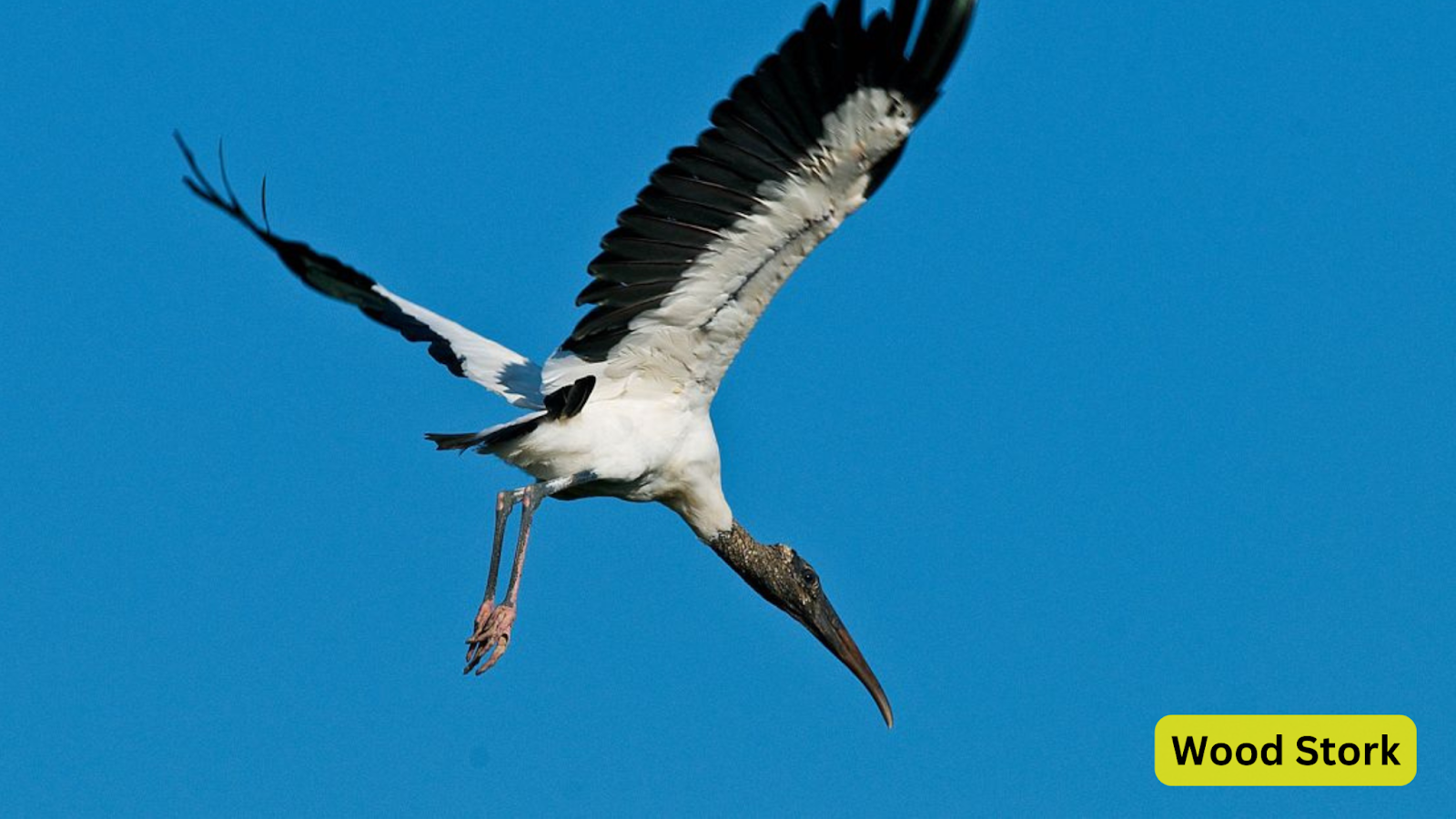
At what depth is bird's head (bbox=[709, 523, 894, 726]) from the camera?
1148 cm

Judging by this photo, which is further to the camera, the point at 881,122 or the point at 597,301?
the point at 597,301

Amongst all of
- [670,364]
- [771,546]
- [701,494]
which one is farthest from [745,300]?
[771,546]

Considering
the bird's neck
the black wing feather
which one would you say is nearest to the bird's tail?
the black wing feather

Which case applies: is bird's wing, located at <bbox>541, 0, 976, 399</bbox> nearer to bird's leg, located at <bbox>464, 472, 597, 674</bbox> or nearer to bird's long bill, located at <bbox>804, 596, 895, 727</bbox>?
bird's leg, located at <bbox>464, 472, 597, 674</bbox>

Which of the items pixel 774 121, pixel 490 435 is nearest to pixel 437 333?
pixel 490 435

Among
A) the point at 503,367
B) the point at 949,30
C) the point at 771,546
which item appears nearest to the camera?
the point at 949,30

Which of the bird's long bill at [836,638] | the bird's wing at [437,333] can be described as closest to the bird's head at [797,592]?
the bird's long bill at [836,638]

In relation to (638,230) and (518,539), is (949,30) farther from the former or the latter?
(518,539)

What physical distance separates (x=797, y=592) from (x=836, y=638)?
1.14 feet

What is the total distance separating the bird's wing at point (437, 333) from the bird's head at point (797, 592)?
5.17 feet

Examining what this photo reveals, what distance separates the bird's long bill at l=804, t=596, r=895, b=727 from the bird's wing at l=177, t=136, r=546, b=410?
2.16 metres

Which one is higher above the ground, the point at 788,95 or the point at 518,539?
the point at 788,95

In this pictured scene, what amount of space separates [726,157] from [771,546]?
128 inches

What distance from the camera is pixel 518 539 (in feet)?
32.7
